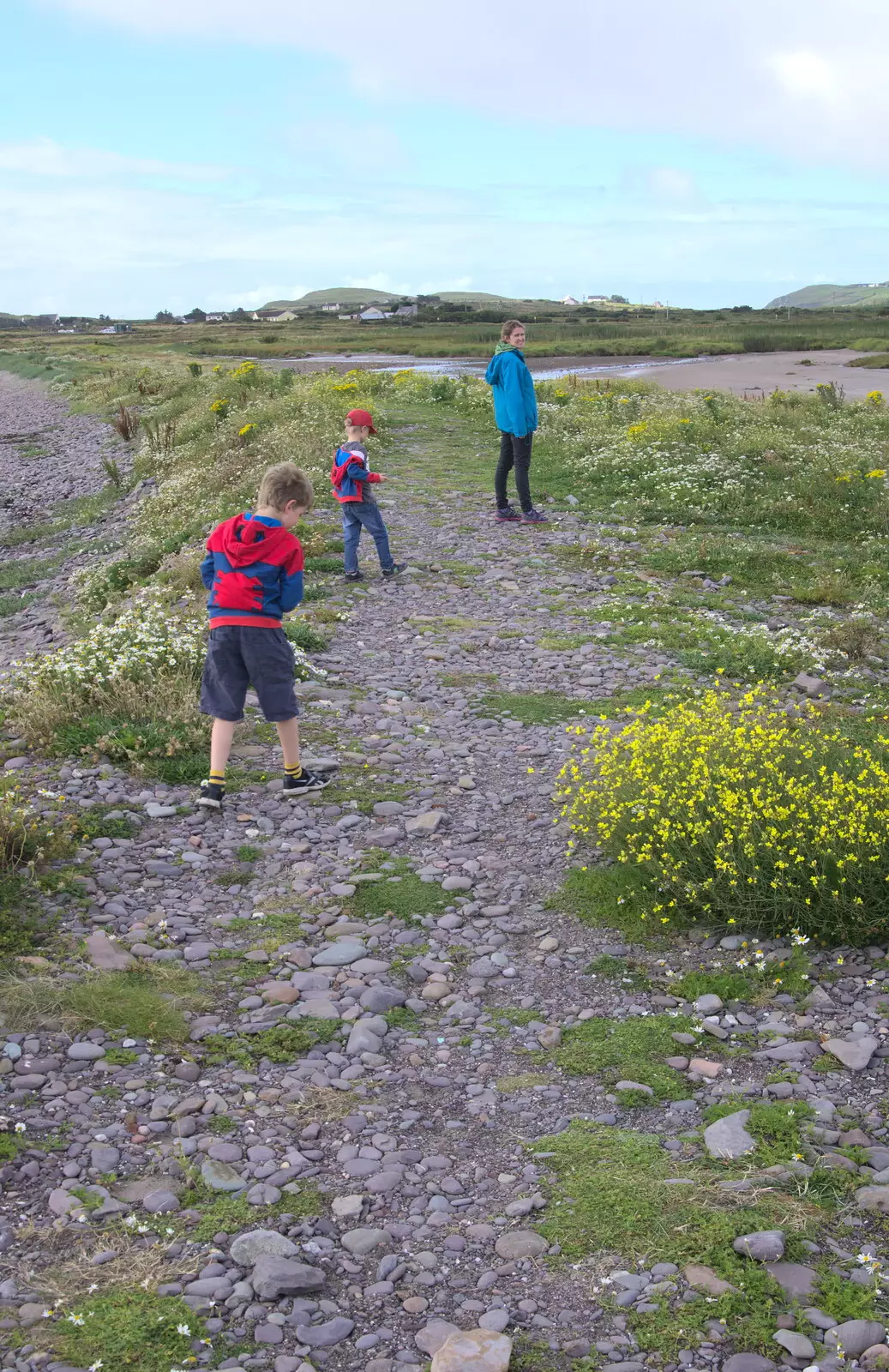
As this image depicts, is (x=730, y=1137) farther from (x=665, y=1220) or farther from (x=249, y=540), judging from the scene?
(x=249, y=540)

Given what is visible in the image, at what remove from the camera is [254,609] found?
7488mm

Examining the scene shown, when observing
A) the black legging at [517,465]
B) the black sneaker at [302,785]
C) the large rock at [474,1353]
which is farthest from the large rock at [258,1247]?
the black legging at [517,465]

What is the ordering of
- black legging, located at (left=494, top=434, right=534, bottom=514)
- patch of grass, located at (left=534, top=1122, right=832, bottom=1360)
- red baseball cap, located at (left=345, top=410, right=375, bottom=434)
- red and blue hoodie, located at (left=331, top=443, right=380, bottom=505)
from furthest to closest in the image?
black legging, located at (left=494, top=434, right=534, bottom=514) → red and blue hoodie, located at (left=331, top=443, right=380, bottom=505) → red baseball cap, located at (left=345, top=410, right=375, bottom=434) → patch of grass, located at (left=534, top=1122, right=832, bottom=1360)

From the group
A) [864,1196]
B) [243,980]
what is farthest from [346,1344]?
[243,980]

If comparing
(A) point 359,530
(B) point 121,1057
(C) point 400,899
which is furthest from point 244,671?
(A) point 359,530

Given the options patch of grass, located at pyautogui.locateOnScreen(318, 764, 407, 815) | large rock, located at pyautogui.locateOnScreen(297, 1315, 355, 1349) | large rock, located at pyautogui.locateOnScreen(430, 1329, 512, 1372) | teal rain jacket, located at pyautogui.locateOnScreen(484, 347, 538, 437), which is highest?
teal rain jacket, located at pyautogui.locateOnScreen(484, 347, 538, 437)

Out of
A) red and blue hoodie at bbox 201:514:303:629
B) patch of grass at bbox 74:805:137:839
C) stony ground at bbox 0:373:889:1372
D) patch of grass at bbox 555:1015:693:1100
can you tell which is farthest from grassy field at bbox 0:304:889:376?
A: patch of grass at bbox 555:1015:693:1100

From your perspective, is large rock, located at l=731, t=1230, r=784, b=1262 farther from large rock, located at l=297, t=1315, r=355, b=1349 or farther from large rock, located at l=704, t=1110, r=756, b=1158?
large rock, located at l=297, t=1315, r=355, b=1349

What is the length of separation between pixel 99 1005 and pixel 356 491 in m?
8.73

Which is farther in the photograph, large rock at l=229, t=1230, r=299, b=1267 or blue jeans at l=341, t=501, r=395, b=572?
blue jeans at l=341, t=501, r=395, b=572

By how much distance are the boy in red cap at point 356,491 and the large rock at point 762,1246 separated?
9956 mm

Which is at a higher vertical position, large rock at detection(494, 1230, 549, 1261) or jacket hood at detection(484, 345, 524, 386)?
jacket hood at detection(484, 345, 524, 386)

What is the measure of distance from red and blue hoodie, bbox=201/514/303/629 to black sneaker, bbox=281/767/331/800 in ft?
3.82

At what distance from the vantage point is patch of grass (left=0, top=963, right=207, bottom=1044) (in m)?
5.11
